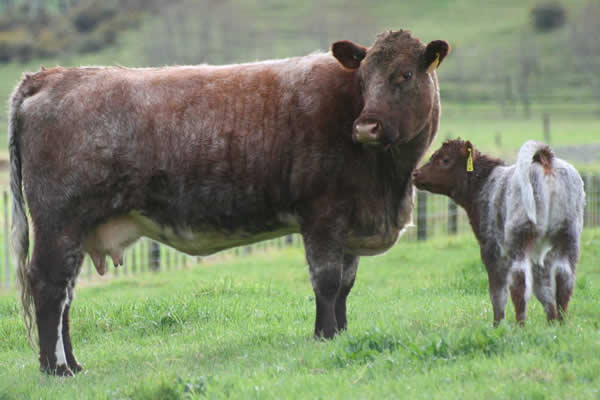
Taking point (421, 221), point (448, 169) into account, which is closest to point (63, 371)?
point (448, 169)

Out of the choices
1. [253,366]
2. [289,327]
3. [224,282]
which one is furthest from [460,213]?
[253,366]

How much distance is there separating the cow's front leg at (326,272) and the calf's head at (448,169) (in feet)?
3.95

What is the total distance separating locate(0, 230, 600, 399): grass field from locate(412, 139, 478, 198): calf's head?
Answer: 122 cm

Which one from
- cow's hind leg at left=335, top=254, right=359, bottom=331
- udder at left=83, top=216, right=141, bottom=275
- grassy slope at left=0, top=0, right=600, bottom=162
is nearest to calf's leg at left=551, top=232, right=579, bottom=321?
cow's hind leg at left=335, top=254, right=359, bottom=331

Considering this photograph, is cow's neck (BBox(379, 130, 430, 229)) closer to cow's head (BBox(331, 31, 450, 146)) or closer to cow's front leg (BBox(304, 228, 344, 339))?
cow's head (BBox(331, 31, 450, 146))

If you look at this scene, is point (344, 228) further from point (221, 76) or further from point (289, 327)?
point (221, 76)

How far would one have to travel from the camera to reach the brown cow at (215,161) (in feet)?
21.8

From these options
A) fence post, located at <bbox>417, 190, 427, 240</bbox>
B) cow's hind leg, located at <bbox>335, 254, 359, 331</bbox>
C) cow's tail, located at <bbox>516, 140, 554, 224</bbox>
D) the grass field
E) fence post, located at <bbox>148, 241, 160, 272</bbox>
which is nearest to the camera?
the grass field

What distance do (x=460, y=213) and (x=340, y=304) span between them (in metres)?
13.7

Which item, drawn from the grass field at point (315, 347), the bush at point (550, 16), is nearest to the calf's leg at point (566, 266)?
the grass field at point (315, 347)

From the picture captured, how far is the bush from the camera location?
7869 centimetres

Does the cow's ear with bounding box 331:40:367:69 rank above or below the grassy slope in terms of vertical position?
above

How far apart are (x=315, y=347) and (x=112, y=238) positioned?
2083 millimetres

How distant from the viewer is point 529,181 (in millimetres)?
6324
